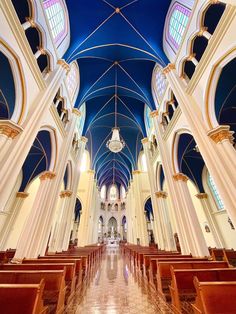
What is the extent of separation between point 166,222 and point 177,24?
41.9ft

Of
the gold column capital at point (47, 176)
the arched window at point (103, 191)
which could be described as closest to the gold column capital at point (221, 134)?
the gold column capital at point (47, 176)

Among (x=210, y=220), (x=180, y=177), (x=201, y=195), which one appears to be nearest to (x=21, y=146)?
(x=180, y=177)

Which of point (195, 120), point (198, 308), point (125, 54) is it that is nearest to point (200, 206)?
point (195, 120)

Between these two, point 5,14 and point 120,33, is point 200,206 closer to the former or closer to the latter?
point 120,33

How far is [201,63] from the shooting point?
6.17 metres

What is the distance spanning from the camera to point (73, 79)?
492 inches

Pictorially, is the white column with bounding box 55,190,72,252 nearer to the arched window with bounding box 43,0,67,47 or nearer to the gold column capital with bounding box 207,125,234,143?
the arched window with bounding box 43,0,67,47

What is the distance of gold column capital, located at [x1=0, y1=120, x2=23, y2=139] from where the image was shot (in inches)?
187

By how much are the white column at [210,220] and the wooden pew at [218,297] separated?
12.3m

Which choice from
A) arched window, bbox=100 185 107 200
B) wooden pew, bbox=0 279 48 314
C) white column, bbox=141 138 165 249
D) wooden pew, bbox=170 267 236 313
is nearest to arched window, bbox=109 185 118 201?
arched window, bbox=100 185 107 200

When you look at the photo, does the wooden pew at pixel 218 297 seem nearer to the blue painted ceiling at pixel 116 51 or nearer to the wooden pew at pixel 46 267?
the wooden pew at pixel 46 267

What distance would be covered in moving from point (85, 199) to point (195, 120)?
52.4ft

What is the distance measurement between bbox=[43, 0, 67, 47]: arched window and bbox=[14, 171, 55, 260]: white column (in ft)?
26.3

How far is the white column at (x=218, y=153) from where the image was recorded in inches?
175
